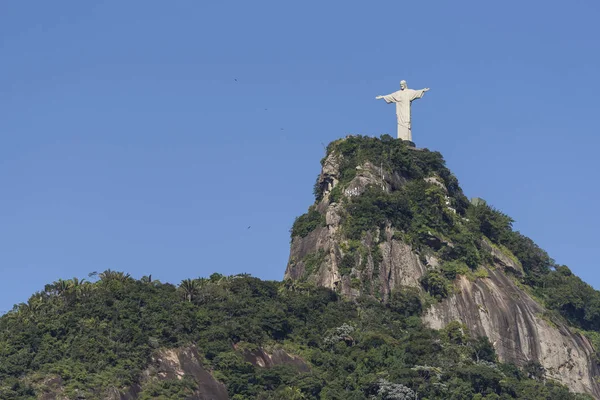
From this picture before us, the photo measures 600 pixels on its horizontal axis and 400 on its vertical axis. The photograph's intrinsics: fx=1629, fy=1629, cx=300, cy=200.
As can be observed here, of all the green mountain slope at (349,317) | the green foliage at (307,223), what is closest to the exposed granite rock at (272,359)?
the green mountain slope at (349,317)

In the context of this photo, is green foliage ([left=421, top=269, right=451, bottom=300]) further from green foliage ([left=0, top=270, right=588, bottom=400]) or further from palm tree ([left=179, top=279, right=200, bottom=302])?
palm tree ([left=179, top=279, right=200, bottom=302])

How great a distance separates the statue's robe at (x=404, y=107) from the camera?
445 feet

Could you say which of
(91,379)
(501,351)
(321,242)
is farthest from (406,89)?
(91,379)

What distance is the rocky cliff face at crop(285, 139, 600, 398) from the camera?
119375 mm

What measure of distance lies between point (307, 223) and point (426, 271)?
450 inches

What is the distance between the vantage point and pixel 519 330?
394ft

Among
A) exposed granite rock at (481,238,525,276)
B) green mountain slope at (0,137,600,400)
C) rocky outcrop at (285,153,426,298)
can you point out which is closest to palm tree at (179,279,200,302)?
green mountain slope at (0,137,600,400)

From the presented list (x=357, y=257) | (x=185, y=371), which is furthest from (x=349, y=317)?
(x=185, y=371)

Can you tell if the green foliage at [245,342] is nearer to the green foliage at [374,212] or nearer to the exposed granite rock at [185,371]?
the exposed granite rock at [185,371]

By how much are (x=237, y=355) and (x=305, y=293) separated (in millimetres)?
13912

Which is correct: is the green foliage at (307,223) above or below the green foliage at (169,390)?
above

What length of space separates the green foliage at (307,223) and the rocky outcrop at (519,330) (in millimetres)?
12628

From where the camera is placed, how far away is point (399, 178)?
130 metres

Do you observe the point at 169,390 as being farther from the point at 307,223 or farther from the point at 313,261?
the point at 307,223
